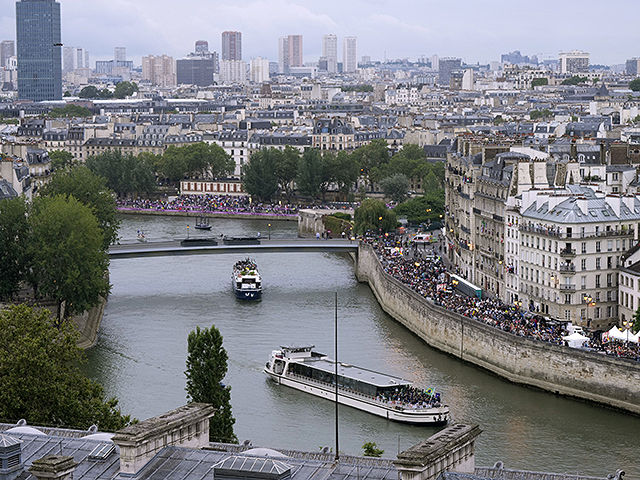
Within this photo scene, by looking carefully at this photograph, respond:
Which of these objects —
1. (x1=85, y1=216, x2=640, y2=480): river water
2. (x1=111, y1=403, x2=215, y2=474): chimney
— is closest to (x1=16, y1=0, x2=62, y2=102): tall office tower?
(x1=85, y1=216, x2=640, y2=480): river water

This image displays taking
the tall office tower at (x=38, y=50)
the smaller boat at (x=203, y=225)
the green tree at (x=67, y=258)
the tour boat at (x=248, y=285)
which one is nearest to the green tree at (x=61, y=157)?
the smaller boat at (x=203, y=225)

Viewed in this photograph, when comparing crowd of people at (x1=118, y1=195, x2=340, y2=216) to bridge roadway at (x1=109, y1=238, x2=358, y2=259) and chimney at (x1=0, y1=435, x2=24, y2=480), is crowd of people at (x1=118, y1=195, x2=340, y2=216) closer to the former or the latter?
bridge roadway at (x1=109, y1=238, x2=358, y2=259)

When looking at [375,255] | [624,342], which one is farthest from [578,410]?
[375,255]

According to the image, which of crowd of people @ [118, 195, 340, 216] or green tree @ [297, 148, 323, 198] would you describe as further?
green tree @ [297, 148, 323, 198]

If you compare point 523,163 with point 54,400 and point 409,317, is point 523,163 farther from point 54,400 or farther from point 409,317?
point 54,400

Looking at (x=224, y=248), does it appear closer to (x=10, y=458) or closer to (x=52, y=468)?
(x=10, y=458)

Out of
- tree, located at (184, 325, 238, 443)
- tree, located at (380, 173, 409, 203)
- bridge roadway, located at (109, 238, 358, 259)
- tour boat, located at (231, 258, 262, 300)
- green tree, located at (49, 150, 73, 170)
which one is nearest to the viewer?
tree, located at (184, 325, 238, 443)
